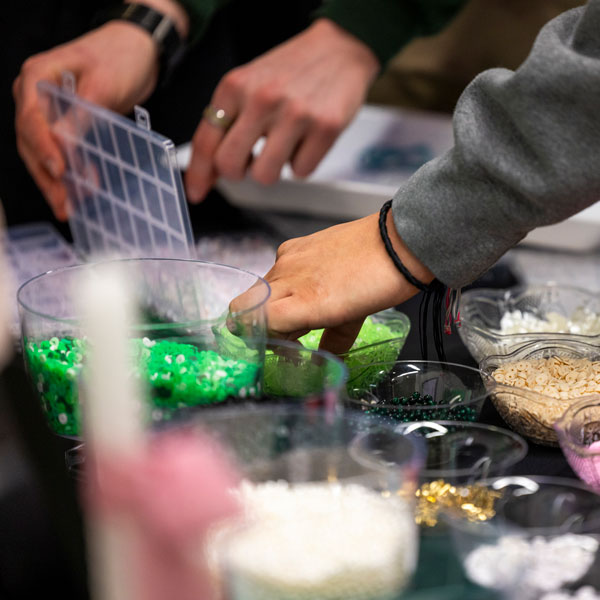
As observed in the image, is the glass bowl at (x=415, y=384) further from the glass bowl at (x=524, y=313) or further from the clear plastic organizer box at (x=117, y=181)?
the clear plastic organizer box at (x=117, y=181)

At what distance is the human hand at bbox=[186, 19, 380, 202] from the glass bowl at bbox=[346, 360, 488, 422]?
2.19 ft

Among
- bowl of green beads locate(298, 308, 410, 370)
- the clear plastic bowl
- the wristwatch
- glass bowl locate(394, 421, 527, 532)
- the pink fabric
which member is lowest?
bowl of green beads locate(298, 308, 410, 370)

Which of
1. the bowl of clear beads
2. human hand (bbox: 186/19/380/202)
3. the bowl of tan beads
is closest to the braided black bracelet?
the bowl of tan beads

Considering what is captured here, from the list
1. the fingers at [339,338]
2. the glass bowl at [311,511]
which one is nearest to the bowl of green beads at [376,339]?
the fingers at [339,338]

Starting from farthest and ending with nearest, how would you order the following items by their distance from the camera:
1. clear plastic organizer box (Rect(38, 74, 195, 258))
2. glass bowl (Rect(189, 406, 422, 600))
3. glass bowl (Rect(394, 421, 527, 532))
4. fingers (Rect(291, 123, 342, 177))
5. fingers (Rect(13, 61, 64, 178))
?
fingers (Rect(291, 123, 342, 177)), fingers (Rect(13, 61, 64, 178)), clear plastic organizer box (Rect(38, 74, 195, 258)), glass bowl (Rect(394, 421, 527, 532)), glass bowl (Rect(189, 406, 422, 600))

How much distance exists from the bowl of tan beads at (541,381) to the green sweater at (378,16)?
77cm

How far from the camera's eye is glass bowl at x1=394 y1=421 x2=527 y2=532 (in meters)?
0.55

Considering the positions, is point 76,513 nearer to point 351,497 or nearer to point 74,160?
point 351,497

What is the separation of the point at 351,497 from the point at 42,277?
0.38 metres

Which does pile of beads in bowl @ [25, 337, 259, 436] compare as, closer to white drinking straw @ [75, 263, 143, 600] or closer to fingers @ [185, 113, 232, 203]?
white drinking straw @ [75, 263, 143, 600]

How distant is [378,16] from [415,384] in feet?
2.78

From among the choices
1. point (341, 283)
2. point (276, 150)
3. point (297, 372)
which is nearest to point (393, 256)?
point (341, 283)

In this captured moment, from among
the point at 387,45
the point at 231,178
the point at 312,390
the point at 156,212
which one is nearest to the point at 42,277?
the point at 312,390

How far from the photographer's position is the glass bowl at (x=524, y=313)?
2.82 ft
